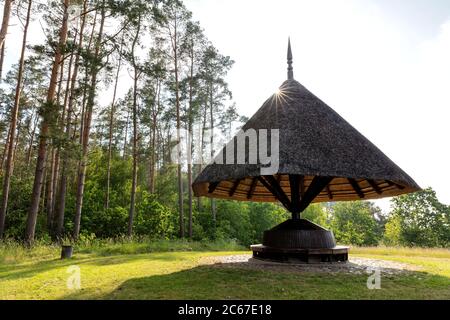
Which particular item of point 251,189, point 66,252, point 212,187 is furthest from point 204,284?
point 251,189

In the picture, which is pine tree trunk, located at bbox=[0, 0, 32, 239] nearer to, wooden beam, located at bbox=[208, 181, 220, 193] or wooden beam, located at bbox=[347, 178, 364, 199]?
wooden beam, located at bbox=[208, 181, 220, 193]

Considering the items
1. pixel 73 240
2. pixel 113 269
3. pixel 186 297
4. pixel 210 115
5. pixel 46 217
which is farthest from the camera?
pixel 210 115

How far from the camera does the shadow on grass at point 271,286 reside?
5215 mm

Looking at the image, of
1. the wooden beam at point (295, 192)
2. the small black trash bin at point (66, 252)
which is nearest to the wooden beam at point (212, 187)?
the wooden beam at point (295, 192)

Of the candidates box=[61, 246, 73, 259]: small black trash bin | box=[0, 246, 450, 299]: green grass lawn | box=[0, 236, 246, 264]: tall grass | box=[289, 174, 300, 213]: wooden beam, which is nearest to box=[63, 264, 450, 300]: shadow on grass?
box=[0, 246, 450, 299]: green grass lawn

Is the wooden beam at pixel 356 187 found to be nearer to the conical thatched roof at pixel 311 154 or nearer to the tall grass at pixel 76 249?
the conical thatched roof at pixel 311 154

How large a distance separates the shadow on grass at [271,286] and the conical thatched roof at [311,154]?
2182 millimetres

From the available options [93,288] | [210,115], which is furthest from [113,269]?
[210,115]

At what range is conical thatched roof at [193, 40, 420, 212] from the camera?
24.1 feet

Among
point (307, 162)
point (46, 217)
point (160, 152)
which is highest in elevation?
point (160, 152)

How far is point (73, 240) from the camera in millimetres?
14195

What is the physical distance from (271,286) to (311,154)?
3184 mm
